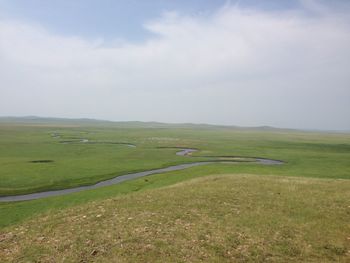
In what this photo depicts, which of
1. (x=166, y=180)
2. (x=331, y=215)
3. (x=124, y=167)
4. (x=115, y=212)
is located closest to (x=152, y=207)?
(x=115, y=212)

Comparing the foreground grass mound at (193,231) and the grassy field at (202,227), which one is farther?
the grassy field at (202,227)

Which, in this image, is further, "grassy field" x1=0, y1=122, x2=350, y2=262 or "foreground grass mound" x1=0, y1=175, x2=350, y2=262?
"grassy field" x1=0, y1=122, x2=350, y2=262

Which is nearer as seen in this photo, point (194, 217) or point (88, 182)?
point (194, 217)

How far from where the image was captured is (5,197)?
37719mm

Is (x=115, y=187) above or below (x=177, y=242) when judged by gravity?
below

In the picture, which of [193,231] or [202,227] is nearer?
[193,231]

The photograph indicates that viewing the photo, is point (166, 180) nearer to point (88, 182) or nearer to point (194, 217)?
point (88, 182)

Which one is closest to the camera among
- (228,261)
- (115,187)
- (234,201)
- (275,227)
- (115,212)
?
(228,261)

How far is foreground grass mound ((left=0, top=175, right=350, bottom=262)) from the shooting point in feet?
45.6

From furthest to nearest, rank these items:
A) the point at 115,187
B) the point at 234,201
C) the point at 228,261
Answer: the point at 115,187
the point at 234,201
the point at 228,261

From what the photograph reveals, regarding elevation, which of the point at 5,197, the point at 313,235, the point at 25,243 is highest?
the point at 313,235

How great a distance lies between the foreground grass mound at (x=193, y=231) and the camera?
1391cm

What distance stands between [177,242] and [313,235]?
23.3ft

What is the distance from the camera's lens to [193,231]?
16359mm
